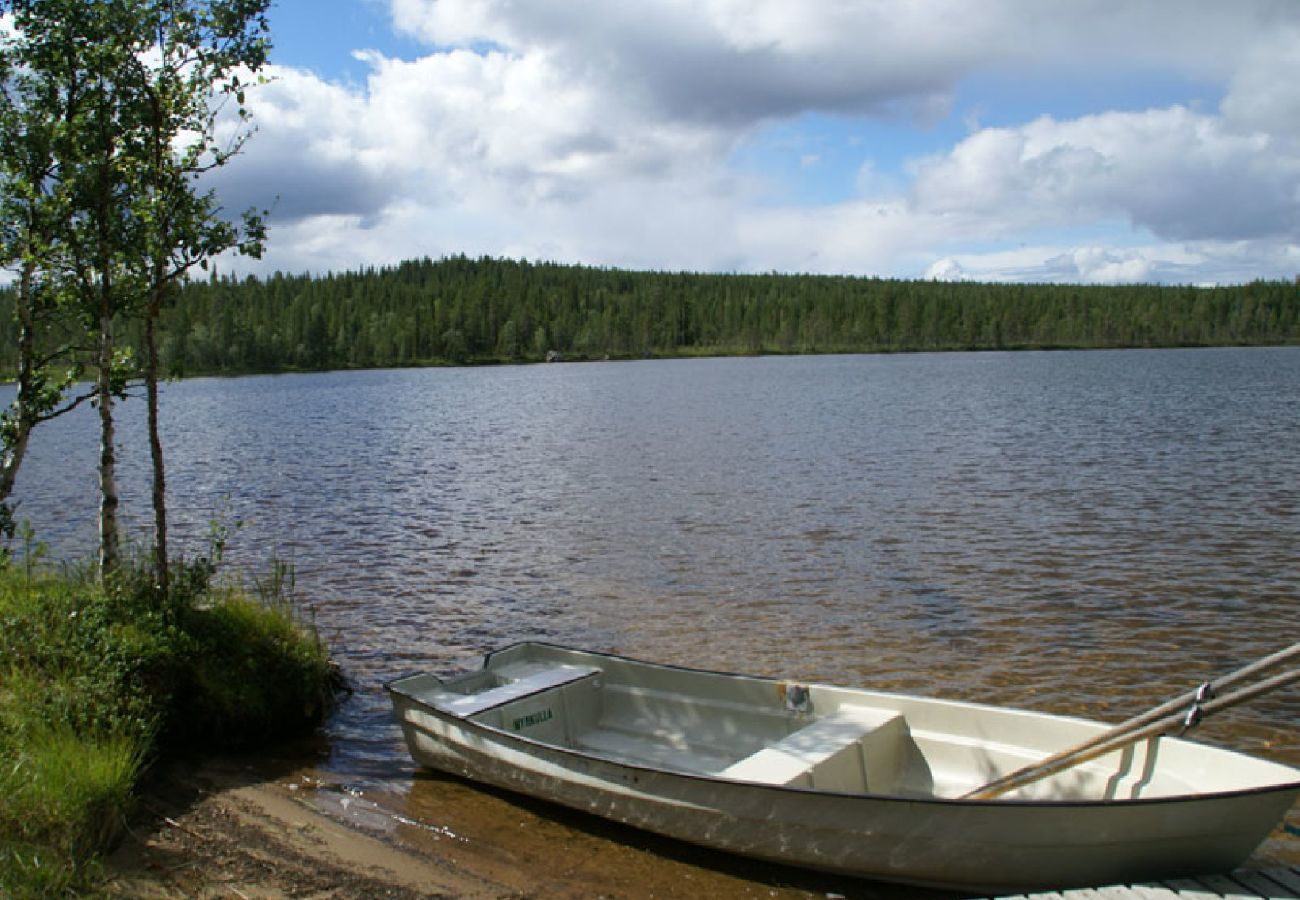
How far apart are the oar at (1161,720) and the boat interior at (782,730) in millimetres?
214

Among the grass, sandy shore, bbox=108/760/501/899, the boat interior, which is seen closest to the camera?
the grass

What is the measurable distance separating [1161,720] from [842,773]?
2.56 m

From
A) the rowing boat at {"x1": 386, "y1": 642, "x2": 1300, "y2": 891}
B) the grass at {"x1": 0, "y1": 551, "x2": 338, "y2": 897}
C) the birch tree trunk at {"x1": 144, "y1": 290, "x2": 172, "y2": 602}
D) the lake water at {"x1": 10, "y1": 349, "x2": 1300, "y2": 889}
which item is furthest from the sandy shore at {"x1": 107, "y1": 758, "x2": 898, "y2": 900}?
the birch tree trunk at {"x1": 144, "y1": 290, "x2": 172, "y2": 602}

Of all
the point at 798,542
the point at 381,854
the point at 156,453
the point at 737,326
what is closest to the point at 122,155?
the point at 156,453

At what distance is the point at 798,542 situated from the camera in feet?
69.6

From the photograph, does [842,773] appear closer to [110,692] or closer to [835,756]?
[835,756]

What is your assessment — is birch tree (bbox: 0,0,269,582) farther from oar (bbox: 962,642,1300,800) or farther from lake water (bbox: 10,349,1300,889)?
oar (bbox: 962,642,1300,800)

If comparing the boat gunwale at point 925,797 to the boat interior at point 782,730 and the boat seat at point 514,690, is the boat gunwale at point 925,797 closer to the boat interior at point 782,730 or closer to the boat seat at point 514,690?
the boat interior at point 782,730

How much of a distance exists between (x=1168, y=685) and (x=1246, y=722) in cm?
126

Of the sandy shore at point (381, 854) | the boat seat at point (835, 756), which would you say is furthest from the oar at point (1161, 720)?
the sandy shore at point (381, 854)

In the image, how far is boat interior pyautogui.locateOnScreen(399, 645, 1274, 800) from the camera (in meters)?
7.89

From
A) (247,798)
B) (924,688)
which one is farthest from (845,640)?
(247,798)

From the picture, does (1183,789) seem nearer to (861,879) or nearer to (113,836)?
(861,879)

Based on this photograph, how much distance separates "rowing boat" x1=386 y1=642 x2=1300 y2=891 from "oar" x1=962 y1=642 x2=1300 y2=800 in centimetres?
15
